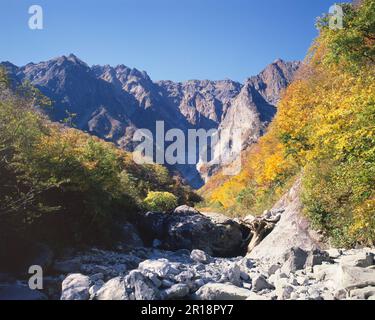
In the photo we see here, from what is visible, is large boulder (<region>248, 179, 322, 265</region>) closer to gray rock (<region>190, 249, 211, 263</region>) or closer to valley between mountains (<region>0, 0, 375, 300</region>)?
valley between mountains (<region>0, 0, 375, 300</region>)

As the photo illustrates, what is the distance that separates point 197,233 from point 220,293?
1434cm

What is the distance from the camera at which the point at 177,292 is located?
9.19 m

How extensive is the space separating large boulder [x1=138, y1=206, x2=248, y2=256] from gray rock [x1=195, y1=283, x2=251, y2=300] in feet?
42.7

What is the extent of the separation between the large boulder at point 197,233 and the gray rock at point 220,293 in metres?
13.0

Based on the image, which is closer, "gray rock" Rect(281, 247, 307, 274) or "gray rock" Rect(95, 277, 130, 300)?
"gray rock" Rect(95, 277, 130, 300)

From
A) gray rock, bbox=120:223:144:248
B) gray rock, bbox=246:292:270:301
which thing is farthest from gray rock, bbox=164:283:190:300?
gray rock, bbox=120:223:144:248

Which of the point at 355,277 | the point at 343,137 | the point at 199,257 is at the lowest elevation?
the point at 199,257

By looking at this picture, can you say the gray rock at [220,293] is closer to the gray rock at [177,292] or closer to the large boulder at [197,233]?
the gray rock at [177,292]

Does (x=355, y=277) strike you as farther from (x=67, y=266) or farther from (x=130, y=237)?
(x=130, y=237)

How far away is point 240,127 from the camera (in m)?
170

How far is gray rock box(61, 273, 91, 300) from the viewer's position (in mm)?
9148

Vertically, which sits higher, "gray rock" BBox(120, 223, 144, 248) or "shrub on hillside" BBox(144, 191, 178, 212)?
"shrub on hillside" BBox(144, 191, 178, 212)

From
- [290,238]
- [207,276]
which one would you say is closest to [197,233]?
[290,238]

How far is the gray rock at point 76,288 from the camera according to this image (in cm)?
915
